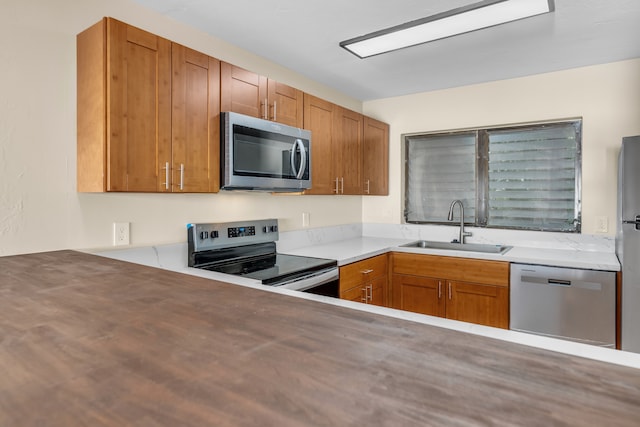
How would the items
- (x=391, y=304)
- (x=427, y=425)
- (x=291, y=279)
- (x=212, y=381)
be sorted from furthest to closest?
(x=391, y=304)
(x=291, y=279)
(x=212, y=381)
(x=427, y=425)

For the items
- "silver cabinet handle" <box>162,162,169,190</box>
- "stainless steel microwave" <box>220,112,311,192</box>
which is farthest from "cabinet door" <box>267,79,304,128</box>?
"silver cabinet handle" <box>162,162,169,190</box>

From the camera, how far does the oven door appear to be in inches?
79.4

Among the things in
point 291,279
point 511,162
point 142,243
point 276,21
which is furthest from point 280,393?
point 511,162

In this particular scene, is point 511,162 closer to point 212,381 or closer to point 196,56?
point 196,56

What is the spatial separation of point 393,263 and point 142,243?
1.94 metres

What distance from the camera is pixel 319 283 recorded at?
2219 millimetres

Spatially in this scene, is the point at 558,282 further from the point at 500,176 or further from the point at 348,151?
the point at 348,151

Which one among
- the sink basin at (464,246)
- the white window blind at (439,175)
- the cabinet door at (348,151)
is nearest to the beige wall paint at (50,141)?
the cabinet door at (348,151)

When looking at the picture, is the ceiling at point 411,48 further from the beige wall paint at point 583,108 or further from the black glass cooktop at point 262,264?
the black glass cooktop at point 262,264

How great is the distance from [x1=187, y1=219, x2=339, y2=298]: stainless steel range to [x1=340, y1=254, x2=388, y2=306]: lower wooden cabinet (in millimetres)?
128

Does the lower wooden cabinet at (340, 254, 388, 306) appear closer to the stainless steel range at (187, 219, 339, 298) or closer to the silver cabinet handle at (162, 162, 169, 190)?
the stainless steel range at (187, 219, 339, 298)

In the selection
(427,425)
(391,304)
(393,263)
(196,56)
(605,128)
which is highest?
(196,56)

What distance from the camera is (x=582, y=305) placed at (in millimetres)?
2410

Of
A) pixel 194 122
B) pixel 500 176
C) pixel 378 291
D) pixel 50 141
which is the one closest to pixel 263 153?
pixel 194 122
